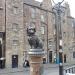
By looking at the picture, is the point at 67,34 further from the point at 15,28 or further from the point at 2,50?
the point at 2,50

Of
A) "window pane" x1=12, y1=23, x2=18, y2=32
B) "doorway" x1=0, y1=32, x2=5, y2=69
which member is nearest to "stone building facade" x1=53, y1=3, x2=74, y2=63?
"window pane" x1=12, y1=23, x2=18, y2=32

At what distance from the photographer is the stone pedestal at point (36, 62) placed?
38.5ft

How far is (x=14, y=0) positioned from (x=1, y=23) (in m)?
4.95

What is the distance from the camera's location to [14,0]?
52.8m

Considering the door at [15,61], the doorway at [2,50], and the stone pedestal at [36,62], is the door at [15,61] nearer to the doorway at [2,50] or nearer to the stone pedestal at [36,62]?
the doorway at [2,50]

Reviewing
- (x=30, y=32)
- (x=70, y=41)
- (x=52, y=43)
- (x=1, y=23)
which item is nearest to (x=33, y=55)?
(x=30, y=32)

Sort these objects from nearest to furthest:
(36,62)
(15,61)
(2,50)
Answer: (36,62) < (2,50) < (15,61)

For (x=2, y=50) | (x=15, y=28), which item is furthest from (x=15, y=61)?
(x=15, y=28)

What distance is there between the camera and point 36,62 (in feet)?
38.8

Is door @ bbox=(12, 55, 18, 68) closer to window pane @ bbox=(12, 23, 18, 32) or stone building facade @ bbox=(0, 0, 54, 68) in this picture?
stone building facade @ bbox=(0, 0, 54, 68)

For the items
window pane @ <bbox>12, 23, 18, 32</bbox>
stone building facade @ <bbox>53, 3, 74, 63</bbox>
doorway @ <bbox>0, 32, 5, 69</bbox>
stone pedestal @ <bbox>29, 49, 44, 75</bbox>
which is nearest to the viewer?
stone pedestal @ <bbox>29, 49, 44, 75</bbox>

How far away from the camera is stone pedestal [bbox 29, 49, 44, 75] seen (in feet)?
38.5

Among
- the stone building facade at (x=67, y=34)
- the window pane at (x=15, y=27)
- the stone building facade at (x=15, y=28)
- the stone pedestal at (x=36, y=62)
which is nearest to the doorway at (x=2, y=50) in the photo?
the stone building facade at (x=15, y=28)

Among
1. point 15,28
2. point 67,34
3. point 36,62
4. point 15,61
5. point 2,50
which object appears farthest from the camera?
point 67,34
